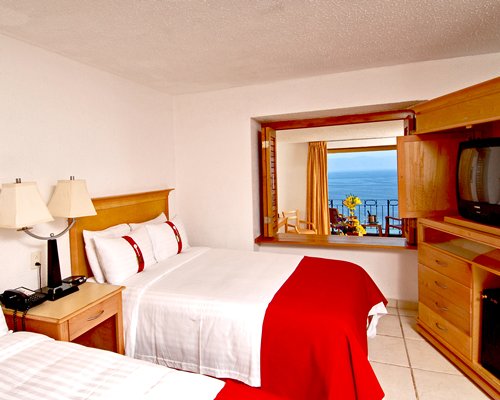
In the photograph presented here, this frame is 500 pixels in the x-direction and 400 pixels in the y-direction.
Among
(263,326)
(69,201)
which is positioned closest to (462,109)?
(263,326)

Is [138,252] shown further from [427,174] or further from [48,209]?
[427,174]

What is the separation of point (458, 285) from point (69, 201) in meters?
2.85

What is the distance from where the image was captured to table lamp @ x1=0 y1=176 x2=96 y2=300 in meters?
1.76

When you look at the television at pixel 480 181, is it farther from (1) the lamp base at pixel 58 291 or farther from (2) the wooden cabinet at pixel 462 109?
(1) the lamp base at pixel 58 291

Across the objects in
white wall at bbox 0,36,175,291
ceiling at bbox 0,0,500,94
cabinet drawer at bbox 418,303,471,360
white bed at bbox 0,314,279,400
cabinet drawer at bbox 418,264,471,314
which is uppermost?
ceiling at bbox 0,0,500,94

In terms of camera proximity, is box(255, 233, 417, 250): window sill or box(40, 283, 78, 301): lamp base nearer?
box(40, 283, 78, 301): lamp base

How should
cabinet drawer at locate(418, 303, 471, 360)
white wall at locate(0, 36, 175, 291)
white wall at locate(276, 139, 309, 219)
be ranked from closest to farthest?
white wall at locate(0, 36, 175, 291) < cabinet drawer at locate(418, 303, 471, 360) < white wall at locate(276, 139, 309, 219)

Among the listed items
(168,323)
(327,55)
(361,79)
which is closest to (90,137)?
(168,323)

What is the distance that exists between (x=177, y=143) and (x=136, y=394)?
3.17 meters

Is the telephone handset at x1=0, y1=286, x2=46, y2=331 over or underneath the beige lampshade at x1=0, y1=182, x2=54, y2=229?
underneath

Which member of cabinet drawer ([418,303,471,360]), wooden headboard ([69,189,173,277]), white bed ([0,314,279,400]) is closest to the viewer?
white bed ([0,314,279,400])

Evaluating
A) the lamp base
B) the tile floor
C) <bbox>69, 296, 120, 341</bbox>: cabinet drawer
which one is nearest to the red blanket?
the tile floor

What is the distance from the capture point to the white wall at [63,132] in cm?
208

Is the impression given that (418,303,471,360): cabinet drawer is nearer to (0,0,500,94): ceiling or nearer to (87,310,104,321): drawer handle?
(0,0,500,94): ceiling
